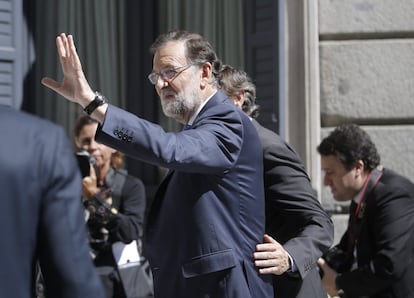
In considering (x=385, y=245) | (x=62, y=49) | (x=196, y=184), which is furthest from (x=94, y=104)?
(x=385, y=245)

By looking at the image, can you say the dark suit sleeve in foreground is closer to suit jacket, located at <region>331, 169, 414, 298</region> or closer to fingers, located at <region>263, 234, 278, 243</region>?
fingers, located at <region>263, 234, 278, 243</region>

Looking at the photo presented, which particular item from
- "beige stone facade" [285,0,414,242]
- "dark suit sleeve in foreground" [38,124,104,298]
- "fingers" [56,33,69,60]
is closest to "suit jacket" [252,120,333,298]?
"fingers" [56,33,69,60]

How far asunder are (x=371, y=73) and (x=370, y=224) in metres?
2.50

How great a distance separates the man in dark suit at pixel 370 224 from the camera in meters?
4.67

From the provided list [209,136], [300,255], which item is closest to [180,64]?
[209,136]

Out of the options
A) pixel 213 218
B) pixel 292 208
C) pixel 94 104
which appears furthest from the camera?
pixel 292 208

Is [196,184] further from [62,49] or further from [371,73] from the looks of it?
[371,73]

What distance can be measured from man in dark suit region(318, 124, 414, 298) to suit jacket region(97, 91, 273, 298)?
1224mm

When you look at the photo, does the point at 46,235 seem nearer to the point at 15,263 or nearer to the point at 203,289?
the point at 15,263

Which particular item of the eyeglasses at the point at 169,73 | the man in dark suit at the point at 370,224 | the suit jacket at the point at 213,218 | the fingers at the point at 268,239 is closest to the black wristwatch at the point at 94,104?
the suit jacket at the point at 213,218

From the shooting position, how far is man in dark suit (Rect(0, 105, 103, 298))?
7.32ft

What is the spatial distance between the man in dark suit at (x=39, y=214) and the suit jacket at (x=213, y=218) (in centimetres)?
103

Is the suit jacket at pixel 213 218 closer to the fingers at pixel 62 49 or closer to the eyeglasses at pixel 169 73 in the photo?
the eyeglasses at pixel 169 73

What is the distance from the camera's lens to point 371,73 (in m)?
7.08
